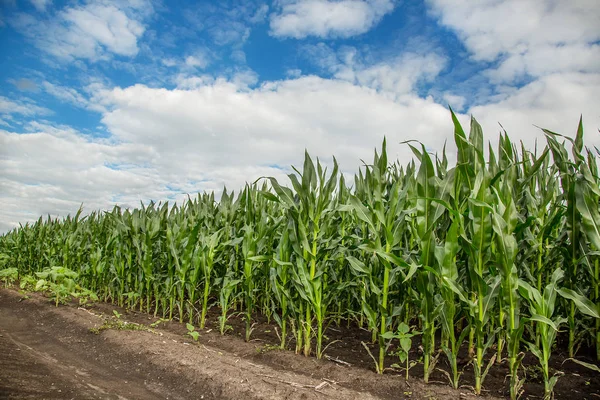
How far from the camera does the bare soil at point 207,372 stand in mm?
3040

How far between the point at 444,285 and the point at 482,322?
0.40 meters

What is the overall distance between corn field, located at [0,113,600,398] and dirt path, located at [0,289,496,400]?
285 millimetres

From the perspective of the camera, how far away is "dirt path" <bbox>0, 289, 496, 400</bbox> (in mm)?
3006

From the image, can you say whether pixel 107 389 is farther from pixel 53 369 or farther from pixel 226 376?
pixel 226 376

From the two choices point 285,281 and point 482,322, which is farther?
point 285,281

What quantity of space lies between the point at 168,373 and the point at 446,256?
2.72 m

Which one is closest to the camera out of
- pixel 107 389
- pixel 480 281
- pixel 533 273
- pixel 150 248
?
pixel 480 281

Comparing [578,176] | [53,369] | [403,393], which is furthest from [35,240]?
[578,176]

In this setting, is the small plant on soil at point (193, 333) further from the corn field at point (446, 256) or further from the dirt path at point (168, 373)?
the corn field at point (446, 256)

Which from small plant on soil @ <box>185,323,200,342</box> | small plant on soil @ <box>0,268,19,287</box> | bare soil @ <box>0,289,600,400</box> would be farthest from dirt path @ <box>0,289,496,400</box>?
small plant on soil @ <box>0,268,19,287</box>

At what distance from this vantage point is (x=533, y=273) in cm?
405

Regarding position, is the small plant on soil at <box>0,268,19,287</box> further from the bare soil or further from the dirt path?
the dirt path

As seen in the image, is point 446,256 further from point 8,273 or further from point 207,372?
point 8,273

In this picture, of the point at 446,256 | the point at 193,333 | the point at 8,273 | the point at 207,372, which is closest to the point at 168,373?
the point at 207,372
